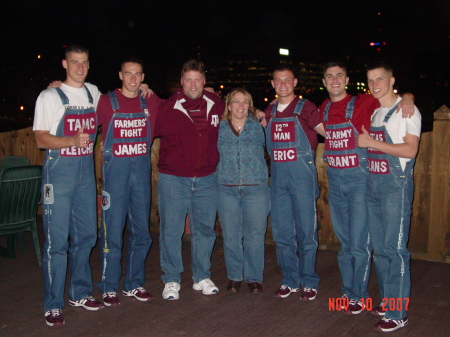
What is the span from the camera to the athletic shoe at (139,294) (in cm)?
472

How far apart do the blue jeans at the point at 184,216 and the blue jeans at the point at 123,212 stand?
175 mm

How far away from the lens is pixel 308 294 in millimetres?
4699

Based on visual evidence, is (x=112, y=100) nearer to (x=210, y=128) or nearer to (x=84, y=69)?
(x=84, y=69)

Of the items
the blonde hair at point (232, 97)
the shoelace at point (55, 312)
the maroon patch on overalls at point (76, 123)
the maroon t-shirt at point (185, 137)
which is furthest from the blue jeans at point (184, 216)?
the shoelace at point (55, 312)

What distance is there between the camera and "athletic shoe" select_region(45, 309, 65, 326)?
13.6ft

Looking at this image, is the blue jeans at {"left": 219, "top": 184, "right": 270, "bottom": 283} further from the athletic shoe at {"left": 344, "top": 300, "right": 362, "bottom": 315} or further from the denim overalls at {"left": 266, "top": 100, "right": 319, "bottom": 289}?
the athletic shoe at {"left": 344, "top": 300, "right": 362, "bottom": 315}

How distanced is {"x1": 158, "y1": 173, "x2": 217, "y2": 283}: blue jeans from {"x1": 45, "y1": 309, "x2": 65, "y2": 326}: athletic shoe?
1.05 metres

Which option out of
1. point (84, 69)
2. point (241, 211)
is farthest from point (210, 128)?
point (84, 69)

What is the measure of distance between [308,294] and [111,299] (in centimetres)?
184

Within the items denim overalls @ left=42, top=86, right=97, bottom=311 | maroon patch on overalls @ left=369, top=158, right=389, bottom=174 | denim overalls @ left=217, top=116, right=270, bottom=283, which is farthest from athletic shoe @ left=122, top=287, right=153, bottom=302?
maroon patch on overalls @ left=369, top=158, right=389, bottom=174

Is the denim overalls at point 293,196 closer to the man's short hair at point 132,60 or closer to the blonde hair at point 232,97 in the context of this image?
the blonde hair at point 232,97

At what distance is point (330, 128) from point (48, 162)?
2461 millimetres

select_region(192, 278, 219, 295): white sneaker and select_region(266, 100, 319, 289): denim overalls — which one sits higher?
select_region(266, 100, 319, 289): denim overalls

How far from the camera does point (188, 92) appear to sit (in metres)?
4.68
